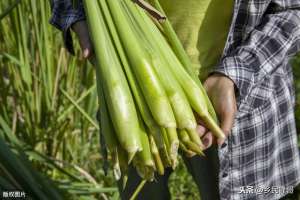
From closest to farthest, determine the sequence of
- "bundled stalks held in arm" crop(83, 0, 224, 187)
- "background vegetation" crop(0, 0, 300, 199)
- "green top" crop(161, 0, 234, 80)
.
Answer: "bundled stalks held in arm" crop(83, 0, 224, 187) → "green top" crop(161, 0, 234, 80) → "background vegetation" crop(0, 0, 300, 199)

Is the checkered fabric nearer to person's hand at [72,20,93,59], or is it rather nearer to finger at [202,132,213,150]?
person's hand at [72,20,93,59]

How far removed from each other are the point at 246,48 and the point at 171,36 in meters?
0.24

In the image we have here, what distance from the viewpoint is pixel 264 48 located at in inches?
36.9

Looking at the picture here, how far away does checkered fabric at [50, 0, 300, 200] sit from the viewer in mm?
936

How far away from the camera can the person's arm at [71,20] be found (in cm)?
87

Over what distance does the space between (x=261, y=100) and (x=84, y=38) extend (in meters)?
0.35

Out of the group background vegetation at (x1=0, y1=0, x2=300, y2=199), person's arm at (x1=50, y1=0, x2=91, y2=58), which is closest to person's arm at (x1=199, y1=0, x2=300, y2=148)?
person's arm at (x1=50, y1=0, x2=91, y2=58)

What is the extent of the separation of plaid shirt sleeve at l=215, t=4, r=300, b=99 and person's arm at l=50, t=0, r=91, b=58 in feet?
0.74

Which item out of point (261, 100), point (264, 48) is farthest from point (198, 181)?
point (264, 48)

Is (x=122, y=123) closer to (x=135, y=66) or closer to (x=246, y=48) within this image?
(x=135, y=66)

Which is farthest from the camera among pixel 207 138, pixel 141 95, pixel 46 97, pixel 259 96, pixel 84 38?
pixel 46 97

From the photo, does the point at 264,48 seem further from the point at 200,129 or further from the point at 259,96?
the point at 200,129

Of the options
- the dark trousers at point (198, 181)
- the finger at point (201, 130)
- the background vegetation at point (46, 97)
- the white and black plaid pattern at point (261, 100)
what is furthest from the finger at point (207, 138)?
the background vegetation at point (46, 97)

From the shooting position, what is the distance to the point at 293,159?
114 centimetres
